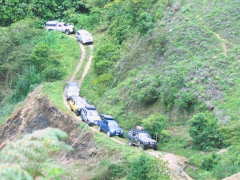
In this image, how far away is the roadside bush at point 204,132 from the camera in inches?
1085

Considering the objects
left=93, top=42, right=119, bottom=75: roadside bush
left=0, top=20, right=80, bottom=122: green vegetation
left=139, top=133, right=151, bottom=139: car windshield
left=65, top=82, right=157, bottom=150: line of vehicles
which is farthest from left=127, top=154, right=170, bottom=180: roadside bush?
left=0, top=20, right=80, bottom=122: green vegetation

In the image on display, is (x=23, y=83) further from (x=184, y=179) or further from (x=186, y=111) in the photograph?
(x=184, y=179)

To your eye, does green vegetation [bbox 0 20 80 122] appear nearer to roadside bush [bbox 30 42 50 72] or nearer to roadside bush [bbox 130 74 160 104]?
roadside bush [bbox 30 42 50 72]

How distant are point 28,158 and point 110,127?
61.8 ft

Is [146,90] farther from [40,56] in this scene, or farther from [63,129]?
[40,56]

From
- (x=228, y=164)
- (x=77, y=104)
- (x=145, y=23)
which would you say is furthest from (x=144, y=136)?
(x=145, y=23)

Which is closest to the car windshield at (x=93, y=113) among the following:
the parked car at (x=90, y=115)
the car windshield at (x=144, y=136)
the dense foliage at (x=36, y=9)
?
→ the parked car at (x=90, y=115)

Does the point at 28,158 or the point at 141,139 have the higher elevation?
the point at 28,158

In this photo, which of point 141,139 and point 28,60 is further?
point 28,60

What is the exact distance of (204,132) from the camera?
27.8 meters

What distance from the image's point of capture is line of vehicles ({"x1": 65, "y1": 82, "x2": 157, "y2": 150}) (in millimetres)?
29016

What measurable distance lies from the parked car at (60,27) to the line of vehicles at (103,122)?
16.0 metres

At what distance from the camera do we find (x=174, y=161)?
1043 inches

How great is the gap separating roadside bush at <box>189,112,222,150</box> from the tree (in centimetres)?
1607
